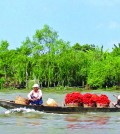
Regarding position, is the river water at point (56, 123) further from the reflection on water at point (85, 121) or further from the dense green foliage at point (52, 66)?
the dense green foliage at point (52, 66)

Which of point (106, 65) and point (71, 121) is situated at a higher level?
point (106, 65)

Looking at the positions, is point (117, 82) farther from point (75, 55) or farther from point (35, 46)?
point (35, 46)

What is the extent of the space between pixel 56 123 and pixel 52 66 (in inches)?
2069

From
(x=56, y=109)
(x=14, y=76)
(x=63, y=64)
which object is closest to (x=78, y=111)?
(x=56, y=109)

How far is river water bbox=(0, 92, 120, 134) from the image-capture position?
1689 centimetres

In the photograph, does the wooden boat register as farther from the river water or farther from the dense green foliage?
the dense green foliage

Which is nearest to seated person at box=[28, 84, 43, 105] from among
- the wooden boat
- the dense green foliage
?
the wooden boat

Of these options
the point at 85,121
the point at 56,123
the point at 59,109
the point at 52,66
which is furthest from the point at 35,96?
the point at 52,66

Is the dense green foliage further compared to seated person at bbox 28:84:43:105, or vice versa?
the dense green foliage

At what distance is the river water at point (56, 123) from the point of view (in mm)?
16891

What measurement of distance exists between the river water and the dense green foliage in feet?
157

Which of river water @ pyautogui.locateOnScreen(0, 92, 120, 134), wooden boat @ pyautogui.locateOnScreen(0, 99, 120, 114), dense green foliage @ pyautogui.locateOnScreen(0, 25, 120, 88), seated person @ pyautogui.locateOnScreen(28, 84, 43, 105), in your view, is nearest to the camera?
river water @ pyautogui.locateOnScreen(0, 92, 120, 134)

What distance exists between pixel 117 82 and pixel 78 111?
168 feet

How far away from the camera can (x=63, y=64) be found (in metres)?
71.5
